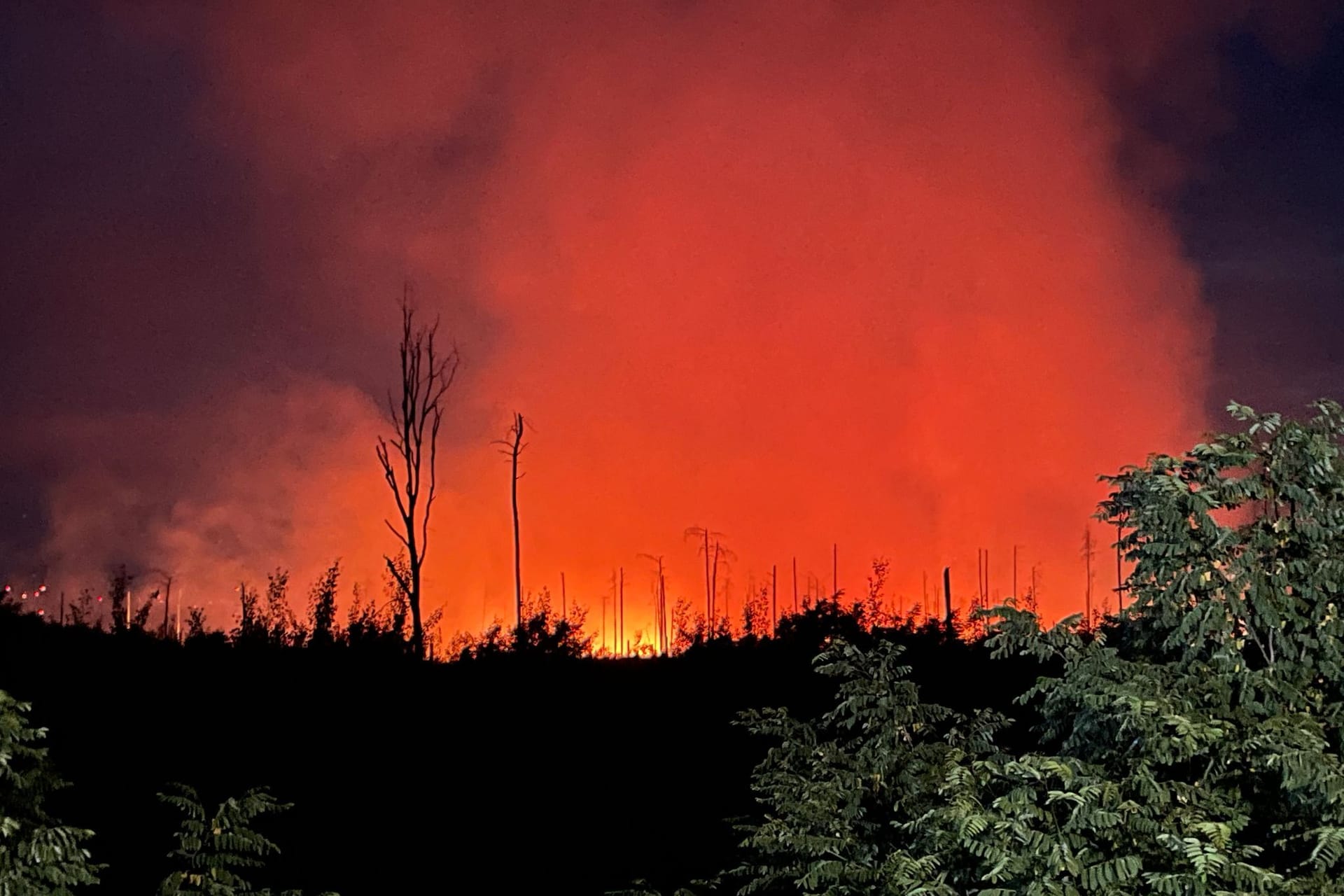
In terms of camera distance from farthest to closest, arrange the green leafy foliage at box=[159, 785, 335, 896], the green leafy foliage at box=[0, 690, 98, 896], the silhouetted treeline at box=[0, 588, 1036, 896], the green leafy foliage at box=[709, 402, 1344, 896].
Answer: the silhouetted treeline at box=[0, 588, 1036, 896] < the green leafy foliage at box=[159, 785, 335, 896] < the green leafy foliage at box=[0, 690, 98, 896] < the green leafy foliage at box=[709, 402, 1344, 896]

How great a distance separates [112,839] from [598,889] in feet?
12.2

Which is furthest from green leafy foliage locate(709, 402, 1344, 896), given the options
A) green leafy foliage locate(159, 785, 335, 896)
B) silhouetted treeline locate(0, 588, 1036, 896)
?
silhouetted treeline locate(0, 588, 1036, 896)

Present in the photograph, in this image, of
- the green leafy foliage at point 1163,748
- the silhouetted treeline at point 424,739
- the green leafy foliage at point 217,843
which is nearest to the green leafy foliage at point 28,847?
the green leafy foliage at point 217,843

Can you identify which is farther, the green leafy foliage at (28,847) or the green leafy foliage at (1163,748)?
the green leafy foliage at (28,847)

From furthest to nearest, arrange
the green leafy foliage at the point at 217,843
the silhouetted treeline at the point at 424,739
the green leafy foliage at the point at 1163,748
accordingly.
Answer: the silhouetted treeline at the point at 424,739 < the green leafy foliage at the point at 217,843 < the green leafy foliage at the point at 1163,748

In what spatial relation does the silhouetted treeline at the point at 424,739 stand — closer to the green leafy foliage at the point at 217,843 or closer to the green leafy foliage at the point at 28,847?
the green leafy foliage at the point at 217,843

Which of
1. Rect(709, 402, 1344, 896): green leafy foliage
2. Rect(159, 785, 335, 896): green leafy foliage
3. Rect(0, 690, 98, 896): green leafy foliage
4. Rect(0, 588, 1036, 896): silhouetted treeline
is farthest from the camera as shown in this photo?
Rect(0, 588, 1036, 896): silhouetted treeline

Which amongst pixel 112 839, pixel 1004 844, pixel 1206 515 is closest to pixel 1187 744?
pixel 1004 844

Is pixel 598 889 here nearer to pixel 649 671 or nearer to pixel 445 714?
pixel 445 714

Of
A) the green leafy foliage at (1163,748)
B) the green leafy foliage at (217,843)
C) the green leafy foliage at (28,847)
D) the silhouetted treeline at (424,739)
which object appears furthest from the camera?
the silhouetted treeline at (424,739)

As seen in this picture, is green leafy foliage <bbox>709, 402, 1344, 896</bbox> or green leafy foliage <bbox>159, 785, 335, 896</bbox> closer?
green leafy foliage <bbox>709, 402, 1344, 896</bbox>

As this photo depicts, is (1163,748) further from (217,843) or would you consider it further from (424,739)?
(424,739)

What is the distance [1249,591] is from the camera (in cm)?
516

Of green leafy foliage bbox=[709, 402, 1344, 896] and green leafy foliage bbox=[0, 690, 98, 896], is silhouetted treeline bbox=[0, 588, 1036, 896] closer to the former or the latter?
green leafy foliage bbox=[0, 690, 98, 896]
